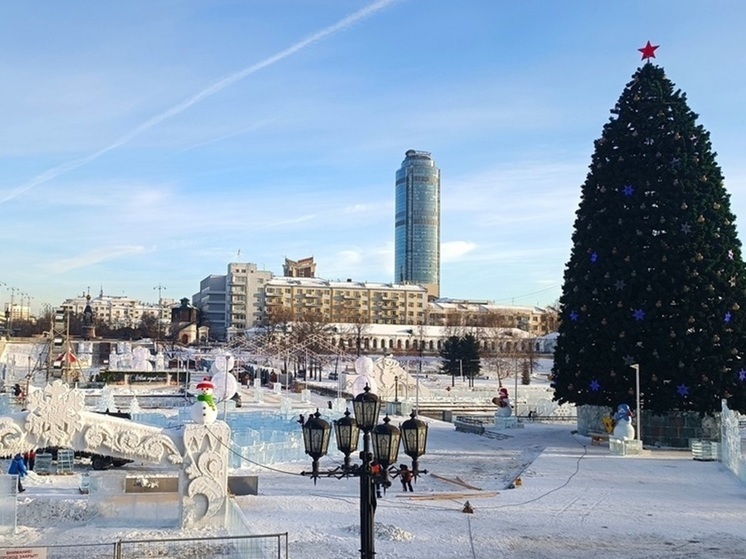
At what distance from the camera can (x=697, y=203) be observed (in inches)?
1019

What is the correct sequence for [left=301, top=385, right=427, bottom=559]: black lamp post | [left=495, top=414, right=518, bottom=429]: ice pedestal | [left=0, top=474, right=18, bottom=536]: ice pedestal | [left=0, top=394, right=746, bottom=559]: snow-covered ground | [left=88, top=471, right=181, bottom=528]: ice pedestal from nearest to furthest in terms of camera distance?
[left=301, top=385, right=427, bottom=559]: black lamp post
[left=0, top=394, right=746, bottom=559]: snow-covered ground
[left=0, top=474, right=18, bottom=536]: ice pedestal
[left=88, top=471, right=181, bottom=528]: ice pedestal
[left=495, top=414, right=518, bottom=429]: ice pedestal

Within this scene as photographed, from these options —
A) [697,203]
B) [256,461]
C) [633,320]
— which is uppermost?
[697,203]

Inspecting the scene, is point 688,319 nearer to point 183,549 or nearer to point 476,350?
point 183,549

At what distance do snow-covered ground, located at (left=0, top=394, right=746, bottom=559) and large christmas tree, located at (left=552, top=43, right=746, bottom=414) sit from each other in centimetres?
385

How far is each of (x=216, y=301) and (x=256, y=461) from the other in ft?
411

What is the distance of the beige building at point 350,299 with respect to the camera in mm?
132875

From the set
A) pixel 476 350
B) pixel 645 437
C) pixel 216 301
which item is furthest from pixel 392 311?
pixel 645 437

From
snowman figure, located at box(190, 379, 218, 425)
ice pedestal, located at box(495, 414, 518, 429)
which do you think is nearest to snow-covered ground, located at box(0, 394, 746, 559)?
snowman figure, located at box(190, 379, 218, 425)

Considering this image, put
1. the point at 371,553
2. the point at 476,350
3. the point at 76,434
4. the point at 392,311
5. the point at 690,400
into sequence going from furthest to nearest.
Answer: the point at 392,311
the point at 476,350
the point at 690,400
the point at 76,434
the point at 371,553

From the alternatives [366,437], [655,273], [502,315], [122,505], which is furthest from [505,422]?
[502,315]

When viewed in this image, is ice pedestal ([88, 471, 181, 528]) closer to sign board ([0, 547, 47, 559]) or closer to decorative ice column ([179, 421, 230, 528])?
decorative ice column ([179, 421, 230, 528])

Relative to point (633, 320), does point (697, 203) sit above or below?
above

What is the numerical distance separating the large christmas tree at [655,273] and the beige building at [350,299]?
329 feet

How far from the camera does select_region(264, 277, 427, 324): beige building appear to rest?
436 ft
